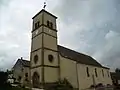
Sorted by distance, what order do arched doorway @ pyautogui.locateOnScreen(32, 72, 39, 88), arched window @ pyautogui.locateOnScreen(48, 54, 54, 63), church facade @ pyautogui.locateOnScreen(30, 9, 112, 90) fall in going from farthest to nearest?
arched window @ pyautogui.locateOnScreen(48, 54, 54, 63), church facade @ pyautogui.locateOnScreen(30, 9, 112, 90), arched doorway @ pyautogui.locateOnScreen(32, 72, 39, 88)

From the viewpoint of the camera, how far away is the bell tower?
26766mm

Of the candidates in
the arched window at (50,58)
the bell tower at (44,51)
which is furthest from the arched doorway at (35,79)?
the arched window at (50,58)

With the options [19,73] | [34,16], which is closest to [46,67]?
[34,16]

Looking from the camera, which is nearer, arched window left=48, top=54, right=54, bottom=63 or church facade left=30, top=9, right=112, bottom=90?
church facade left=30, top=9, right=112, bottom=90

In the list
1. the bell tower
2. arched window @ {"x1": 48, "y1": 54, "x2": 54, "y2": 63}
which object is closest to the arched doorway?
the bell tower

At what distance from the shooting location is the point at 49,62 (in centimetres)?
2809

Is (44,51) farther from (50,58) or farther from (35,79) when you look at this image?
(35,79)

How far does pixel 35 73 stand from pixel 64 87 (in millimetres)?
5892

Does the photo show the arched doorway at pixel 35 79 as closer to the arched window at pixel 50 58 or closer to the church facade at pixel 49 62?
the church facade at pixel 49 62

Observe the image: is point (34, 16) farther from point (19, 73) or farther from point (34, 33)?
point (19, 73)

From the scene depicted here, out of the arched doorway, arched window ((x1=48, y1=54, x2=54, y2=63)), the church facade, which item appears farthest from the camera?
arched window ((x1=48, y1=54, x2=54, y2=63))

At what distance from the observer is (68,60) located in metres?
29.8

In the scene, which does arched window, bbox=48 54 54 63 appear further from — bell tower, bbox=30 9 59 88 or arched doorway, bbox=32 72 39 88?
arched doorway, bbox=32 72 39 88

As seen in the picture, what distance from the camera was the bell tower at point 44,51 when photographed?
87.8ft
